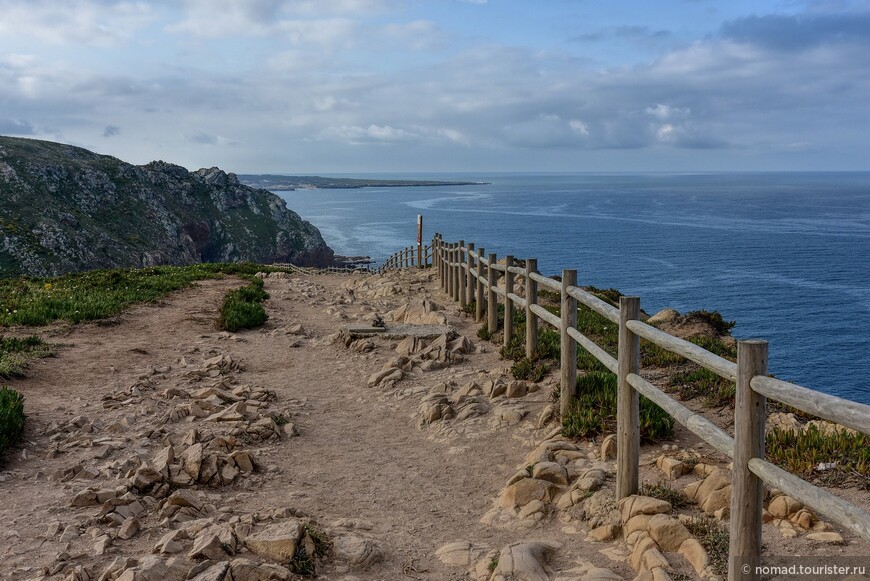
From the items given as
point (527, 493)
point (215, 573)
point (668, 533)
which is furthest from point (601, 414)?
point (215, 573)

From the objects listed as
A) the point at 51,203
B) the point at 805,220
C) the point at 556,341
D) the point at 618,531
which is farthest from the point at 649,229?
the point at 618,531

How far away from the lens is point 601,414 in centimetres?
729

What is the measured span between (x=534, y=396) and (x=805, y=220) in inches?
4238

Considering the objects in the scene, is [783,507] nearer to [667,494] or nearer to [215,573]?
[667,494]

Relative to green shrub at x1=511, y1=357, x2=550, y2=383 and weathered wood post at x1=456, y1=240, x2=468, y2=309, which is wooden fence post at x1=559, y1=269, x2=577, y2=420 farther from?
weathered wood post at x1=456, y1=240, x2=468, y2=309

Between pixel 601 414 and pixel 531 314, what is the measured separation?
3215 mm

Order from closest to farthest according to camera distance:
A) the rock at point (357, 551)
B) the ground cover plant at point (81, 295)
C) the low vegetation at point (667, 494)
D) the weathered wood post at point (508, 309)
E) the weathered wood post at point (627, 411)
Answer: the rock at point (357, 551)
the low vegetation at point (667, 494)
the weathered wood post at point (627, 411)
the weathered wood post at point (508, 309)
the ground cover plant at point (81, 295)

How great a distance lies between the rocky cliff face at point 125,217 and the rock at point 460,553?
64538 mm

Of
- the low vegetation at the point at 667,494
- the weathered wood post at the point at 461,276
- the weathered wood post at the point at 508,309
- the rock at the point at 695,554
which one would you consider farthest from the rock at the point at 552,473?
the weathered wood post at the point at 461,276

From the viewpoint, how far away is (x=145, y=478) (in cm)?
609

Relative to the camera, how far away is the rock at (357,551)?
4867 millimetres

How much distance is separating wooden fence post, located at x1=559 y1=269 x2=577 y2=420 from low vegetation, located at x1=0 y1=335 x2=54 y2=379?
800cm

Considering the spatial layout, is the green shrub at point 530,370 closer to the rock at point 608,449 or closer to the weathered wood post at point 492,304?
the rock at point 608,449

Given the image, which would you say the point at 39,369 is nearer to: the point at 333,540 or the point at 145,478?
the point at 145,478
